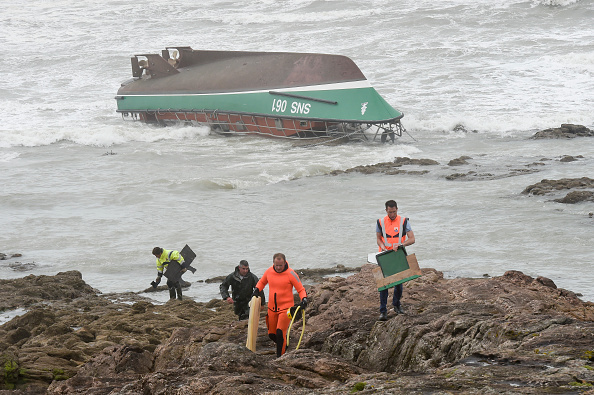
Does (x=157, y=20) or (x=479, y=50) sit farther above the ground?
(x=157, y=20)

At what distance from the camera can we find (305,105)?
→ 99.6 feet

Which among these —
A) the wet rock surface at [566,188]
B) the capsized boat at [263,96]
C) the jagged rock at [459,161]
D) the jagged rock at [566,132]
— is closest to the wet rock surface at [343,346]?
the wet rock surface at [566,188]

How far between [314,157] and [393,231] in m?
18.3

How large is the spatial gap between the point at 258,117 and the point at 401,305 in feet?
75.0

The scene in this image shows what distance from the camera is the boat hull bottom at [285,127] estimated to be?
97.7 ft

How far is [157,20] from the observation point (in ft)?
200

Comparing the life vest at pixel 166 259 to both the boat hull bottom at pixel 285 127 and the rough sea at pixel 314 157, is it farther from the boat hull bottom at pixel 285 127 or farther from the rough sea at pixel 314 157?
Result: the boat hull bottom at pixel 285 127

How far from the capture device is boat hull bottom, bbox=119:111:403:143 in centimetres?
2977

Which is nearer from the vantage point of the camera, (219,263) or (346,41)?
(219,263)

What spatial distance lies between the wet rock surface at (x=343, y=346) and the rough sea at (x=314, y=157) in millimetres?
2733

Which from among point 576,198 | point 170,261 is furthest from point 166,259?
point 576,198

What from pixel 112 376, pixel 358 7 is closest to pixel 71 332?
pixel 112 376

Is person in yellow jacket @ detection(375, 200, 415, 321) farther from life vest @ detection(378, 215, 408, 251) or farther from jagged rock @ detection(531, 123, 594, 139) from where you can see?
jagged rock @ detection(531, 123, 594, 139)

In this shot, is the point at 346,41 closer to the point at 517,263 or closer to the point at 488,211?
the point at 488,211
